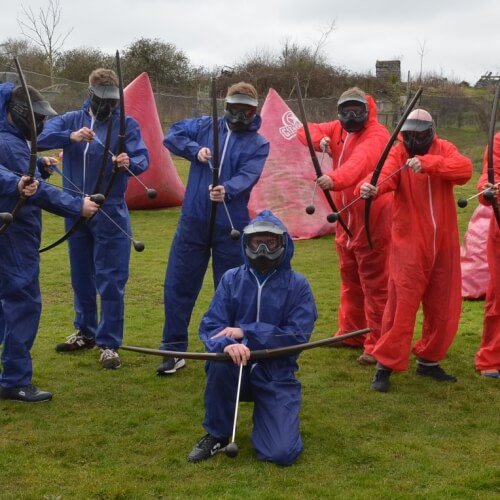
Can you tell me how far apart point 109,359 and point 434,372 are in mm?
2455

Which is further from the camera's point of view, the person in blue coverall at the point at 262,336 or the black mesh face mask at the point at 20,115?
the black mesh face mask at the point at 20,115

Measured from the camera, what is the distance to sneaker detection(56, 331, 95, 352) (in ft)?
22.0

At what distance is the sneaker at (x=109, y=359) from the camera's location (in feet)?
20.5

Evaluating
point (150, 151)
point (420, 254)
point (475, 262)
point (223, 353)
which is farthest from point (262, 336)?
point (150, 151)

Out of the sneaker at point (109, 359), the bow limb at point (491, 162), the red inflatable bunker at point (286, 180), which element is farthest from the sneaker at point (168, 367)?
the red inflatable bunker at point (286, 180)

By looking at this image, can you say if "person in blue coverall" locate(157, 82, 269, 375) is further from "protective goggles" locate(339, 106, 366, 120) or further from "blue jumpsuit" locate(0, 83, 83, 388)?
"blue jumpsuit" locate(0, 83, 83, 388)

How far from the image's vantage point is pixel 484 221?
9164 mm

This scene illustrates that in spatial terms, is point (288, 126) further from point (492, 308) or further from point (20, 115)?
Answer: point (20, 115)

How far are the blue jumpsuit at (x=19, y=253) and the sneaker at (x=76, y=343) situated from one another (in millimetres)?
1246

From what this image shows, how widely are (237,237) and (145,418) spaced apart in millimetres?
1310

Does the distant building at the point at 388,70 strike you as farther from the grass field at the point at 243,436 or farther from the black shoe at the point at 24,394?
the black shoe at the point at 24,394

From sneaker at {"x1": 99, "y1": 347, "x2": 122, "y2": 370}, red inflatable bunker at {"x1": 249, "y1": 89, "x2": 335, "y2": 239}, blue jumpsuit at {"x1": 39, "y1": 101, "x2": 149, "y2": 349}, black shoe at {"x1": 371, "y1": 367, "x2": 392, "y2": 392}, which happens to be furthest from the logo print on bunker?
black shoe at {"x1": 371, "y1": 367, "x2": 392, "y2": 392}

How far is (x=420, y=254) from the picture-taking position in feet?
18.6

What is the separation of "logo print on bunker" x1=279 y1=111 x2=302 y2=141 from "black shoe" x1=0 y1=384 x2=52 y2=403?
7769 millimetres
